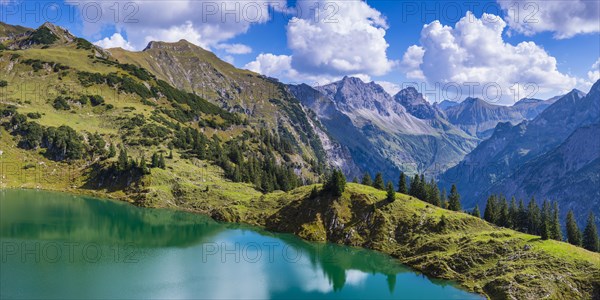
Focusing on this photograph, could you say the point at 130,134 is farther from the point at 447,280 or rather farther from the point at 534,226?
the point at 534,226

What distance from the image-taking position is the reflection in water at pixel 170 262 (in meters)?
64.5

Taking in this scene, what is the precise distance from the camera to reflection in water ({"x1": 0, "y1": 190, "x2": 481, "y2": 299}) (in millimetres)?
64500

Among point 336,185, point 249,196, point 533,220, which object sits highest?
point 336,185

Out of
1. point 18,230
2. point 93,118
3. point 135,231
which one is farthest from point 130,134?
point 18,230

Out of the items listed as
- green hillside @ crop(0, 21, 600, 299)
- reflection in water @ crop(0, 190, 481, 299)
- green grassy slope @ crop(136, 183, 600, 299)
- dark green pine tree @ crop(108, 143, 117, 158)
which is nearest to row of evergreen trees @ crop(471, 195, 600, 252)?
green grassy slope @ crop(136, 183, 600, 299)

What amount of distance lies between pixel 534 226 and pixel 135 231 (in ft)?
380

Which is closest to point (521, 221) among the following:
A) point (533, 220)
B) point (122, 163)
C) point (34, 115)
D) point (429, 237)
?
point (533, 220)

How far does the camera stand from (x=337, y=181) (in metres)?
116

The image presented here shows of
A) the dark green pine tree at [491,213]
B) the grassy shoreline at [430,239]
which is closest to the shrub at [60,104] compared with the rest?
the grassy shoreline at [430,239]

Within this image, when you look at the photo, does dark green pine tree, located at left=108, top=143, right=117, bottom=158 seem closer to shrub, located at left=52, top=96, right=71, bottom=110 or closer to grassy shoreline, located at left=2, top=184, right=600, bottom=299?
grassy shoreline, located at left=2, top=184, right=600, bottom=299

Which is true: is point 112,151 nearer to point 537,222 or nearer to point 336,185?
point 336,185

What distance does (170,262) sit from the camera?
82.4 metres

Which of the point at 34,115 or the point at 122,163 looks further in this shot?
the point at 34,115

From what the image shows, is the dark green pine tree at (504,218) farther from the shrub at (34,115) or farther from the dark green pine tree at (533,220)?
the shrub at (34,115)
